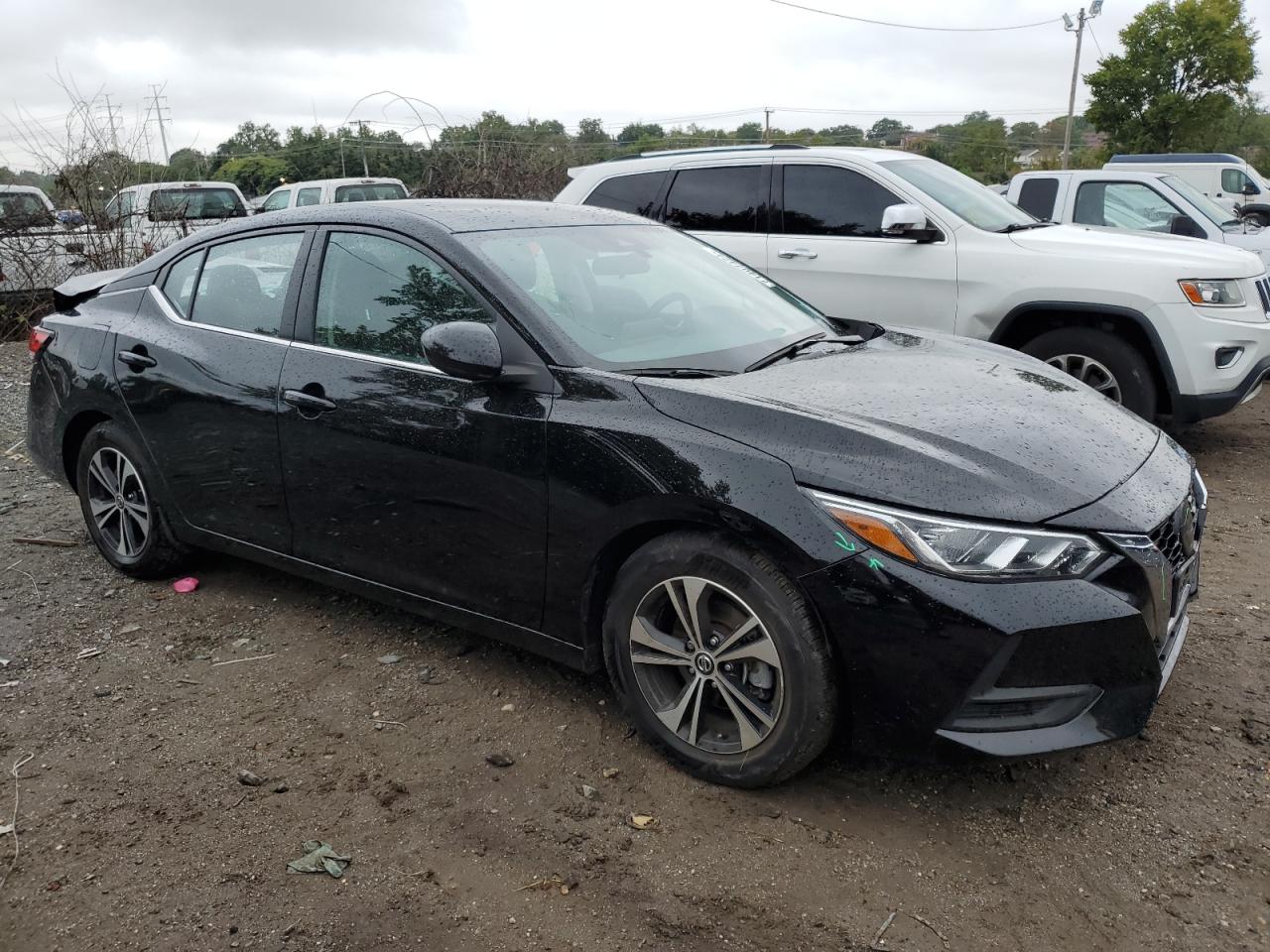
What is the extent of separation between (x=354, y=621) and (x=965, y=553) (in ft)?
8.67

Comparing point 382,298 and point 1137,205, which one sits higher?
point 382,298

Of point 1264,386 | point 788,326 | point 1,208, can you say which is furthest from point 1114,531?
point 1,208

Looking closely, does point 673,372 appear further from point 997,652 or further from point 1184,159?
point 1184,159

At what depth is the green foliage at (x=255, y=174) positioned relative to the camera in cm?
3372

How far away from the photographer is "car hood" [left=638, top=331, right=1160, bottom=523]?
2.65 m

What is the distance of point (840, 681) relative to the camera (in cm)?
274

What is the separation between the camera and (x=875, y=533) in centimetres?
261

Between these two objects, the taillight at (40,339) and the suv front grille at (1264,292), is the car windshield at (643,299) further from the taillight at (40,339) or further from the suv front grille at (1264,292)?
the suv front grille at (1264,292)

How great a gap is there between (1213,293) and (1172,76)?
32.2 m

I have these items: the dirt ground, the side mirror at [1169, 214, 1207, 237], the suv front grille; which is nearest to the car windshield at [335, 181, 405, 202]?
the side mirror at [1169, 214, 1207, 237]

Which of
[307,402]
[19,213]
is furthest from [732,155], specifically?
[19,213]

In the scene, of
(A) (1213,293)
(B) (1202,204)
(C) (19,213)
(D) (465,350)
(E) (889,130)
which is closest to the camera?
(D) (465,350)

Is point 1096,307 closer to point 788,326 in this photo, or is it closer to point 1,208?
point 788,326

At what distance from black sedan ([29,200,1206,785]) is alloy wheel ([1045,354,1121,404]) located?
8.52ft
